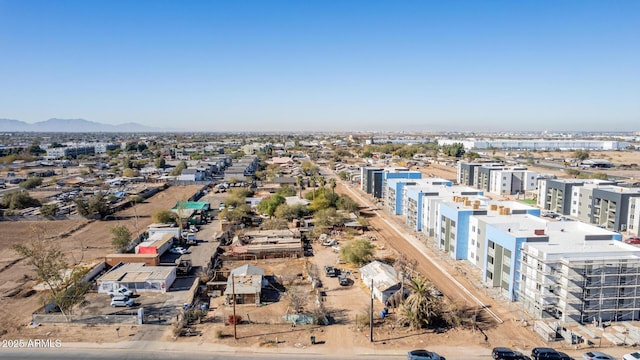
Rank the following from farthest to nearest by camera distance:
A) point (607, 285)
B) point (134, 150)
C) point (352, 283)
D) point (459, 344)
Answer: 1. point (134, 150)
2. point (352, 283)
3. point (607, 285)
4. point (459, 344)

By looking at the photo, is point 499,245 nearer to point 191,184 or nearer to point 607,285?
point 607,285

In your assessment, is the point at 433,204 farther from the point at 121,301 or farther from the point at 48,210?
the point at 48,210

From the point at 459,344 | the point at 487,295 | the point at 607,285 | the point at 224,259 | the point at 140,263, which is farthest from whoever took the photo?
the point at 224,259

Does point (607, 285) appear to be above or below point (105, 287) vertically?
above

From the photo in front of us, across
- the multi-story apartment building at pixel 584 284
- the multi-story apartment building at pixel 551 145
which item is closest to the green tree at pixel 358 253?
the multi-story apartment building at pixel 584 284

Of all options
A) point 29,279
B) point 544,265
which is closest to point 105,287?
point 29,279

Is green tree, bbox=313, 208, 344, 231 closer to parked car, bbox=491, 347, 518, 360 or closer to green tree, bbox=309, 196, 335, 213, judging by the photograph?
green tree, bbox=309, 196, 335, 213
